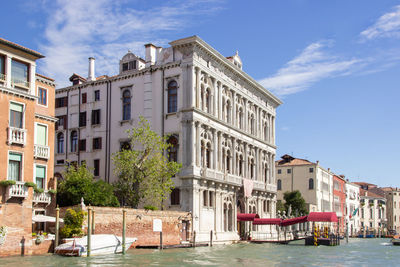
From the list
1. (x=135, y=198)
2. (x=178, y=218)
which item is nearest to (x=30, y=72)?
(x=135, y=198)

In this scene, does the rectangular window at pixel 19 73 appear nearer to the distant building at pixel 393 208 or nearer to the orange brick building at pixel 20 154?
the orange brick building at pixel 20 154

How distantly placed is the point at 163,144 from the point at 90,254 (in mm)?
12140

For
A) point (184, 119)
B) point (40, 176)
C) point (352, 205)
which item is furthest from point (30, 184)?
point (352, 205)

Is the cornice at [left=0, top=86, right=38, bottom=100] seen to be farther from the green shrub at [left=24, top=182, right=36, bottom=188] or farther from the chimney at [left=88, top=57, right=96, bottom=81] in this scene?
the chimney at [left=88, top=57, right=96, bottom=81]

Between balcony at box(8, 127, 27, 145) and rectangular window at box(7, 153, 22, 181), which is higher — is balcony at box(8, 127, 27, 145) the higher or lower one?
the higher one

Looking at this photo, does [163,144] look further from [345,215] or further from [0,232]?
[345,215]

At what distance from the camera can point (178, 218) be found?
119 ft

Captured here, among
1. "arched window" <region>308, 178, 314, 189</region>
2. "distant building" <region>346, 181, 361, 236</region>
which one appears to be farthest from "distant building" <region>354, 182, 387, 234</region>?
"arched window" <region>308, 178, 314, 189</region>

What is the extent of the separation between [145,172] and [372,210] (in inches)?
3339

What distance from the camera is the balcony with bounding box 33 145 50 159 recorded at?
2855cm

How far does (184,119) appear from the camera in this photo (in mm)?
39438

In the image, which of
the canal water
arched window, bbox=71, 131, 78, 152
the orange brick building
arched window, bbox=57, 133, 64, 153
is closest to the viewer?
the canal water

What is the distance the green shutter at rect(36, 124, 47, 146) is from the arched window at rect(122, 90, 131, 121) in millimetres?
12592

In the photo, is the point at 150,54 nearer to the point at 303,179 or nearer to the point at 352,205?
the point at 303,179
